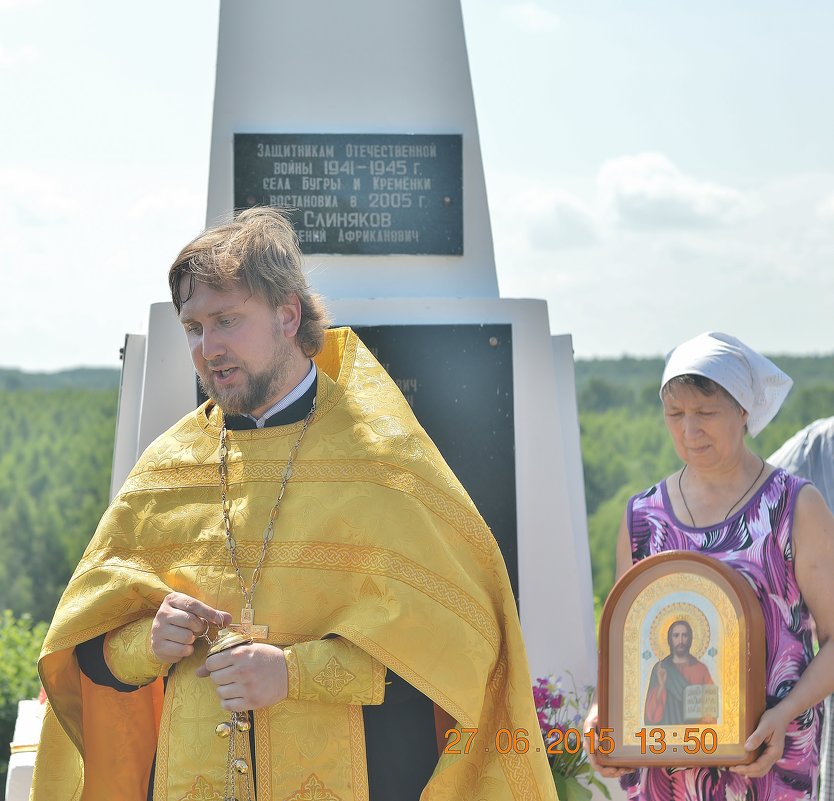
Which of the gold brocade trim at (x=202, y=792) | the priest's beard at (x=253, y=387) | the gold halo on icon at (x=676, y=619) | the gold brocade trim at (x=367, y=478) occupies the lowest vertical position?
the gold brocade trim at (x=202, y=792)

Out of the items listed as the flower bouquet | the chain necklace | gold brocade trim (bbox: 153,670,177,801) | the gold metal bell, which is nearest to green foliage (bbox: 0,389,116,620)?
the flower bouquet

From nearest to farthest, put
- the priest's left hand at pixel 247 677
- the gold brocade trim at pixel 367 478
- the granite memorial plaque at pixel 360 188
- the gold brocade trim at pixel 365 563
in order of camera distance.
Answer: the priest's left hand at pixel 247 677
the gold brocade trim at pixel 365 563
the gold brocade trim at pixel 367 478
the granite memorial plaque at pixel 360 188

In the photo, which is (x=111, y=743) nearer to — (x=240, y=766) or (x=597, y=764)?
(x=240, y=766)

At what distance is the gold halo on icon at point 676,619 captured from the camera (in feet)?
10.5

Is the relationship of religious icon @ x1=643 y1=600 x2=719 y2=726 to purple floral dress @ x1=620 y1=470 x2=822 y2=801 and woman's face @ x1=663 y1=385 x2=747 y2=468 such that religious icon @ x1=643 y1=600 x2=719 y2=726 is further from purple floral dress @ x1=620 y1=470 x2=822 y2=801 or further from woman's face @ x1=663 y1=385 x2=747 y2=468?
woman's face @ x1=663 y1=385 x2=747 y2=468

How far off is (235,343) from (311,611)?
0.66 meters

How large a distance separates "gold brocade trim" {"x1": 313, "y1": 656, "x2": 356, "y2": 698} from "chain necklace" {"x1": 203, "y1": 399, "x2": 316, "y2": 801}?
0.57ft

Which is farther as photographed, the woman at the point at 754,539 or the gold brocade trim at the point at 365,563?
the woman at the point at 754,539

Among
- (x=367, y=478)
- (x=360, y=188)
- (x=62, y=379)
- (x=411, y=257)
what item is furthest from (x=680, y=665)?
(x=62, y=379)

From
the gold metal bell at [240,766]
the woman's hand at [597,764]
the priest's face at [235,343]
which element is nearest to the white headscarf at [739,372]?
the woman's hand at [597,764]

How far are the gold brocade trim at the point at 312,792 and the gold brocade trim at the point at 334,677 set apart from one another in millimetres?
245

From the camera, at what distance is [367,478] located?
2.87 metres

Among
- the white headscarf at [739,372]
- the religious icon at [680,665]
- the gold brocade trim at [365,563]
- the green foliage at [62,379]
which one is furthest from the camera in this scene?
the green foliage at [62,379]

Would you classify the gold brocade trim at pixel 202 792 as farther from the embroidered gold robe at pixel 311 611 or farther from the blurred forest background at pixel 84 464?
the blurred forest background at pixel 84 464
